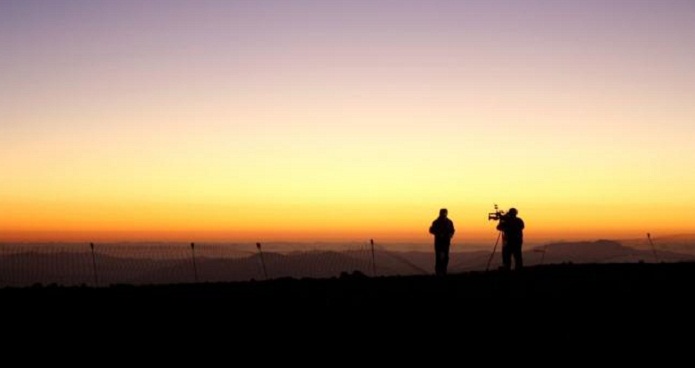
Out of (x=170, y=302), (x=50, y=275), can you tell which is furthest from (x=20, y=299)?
(x=50, y=275)

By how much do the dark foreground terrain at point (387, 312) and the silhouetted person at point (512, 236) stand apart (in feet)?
15.1

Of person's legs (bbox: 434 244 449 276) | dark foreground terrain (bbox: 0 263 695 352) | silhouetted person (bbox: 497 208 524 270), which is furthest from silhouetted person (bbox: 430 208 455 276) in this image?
dark foreground terrain (bbox: 0 263 695 352)

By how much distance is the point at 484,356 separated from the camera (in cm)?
1159

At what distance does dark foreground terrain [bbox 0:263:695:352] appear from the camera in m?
13.0

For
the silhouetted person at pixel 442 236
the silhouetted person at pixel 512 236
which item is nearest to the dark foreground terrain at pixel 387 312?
the silhouetted person at pixel 442 236

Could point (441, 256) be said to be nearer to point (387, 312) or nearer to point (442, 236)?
point (442, 236)

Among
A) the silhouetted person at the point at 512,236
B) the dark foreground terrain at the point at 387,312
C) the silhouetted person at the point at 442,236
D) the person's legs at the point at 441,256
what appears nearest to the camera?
the dark foreground terrain at the point at 387,312

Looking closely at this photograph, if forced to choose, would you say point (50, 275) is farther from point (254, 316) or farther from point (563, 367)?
point (563, 367)

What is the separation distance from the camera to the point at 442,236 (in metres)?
26.8

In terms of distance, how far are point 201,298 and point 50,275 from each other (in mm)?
18986

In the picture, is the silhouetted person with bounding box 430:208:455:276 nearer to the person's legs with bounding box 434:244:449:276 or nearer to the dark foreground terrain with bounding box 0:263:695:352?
the person's legs with bounding box 434:244:449:276

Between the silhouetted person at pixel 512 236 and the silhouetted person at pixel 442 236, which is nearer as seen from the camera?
the silhouetted person at pixel 442 236

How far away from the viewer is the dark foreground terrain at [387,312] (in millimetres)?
13008

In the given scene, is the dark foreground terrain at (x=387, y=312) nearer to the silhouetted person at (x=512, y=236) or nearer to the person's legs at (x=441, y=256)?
the person's legs at (x=441, y=256)
